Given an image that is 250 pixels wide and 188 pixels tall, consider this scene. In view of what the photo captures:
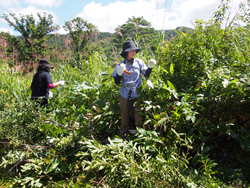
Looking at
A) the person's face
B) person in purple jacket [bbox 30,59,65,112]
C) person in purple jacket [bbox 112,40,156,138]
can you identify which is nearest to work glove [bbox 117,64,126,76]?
person in purple jacket [bbox 112,40,156,138]

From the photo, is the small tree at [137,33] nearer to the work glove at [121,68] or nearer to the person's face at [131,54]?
the person's face at [131,54]

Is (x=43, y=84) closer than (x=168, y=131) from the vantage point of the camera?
No

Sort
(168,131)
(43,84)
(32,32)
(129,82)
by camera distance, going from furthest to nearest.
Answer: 1. (32,32)
2. (43,84)
3. (129,82)
4. (168,131)

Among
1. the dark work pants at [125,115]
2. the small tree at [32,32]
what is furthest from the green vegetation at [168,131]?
the small tree at [32,32]

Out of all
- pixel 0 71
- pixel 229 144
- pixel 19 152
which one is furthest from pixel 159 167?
pixel 0 71

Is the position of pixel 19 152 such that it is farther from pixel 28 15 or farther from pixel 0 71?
pixel 28 15

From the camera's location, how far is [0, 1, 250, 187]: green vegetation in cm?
202

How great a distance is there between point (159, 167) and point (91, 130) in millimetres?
1250

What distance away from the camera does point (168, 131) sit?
2492 mm

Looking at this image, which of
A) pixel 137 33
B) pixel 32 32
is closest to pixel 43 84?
pixel 137 33

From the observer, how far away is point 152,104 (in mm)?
2443

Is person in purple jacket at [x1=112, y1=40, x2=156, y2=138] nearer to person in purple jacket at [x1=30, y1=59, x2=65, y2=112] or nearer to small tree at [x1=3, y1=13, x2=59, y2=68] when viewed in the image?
person in purple jacket at [x1=30, y1=59, x2=65, y2=112]

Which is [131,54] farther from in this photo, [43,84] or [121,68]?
[43,84]

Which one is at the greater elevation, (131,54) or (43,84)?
(131,54)
